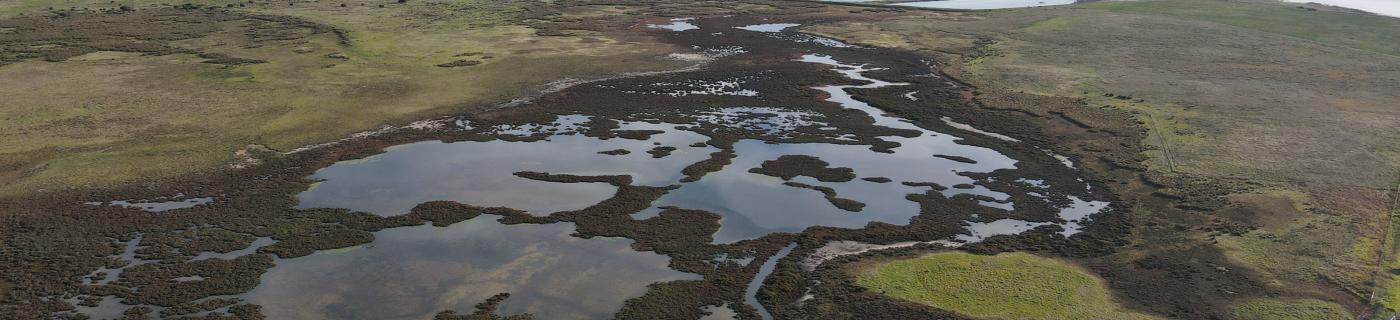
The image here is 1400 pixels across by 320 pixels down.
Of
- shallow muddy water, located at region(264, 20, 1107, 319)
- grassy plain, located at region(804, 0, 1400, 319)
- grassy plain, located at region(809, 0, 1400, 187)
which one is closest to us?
shallow muddy water, located at region(264, 20, 1107, 319)

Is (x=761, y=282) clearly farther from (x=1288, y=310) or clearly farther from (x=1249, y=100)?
Result: (x=1249, y=100)

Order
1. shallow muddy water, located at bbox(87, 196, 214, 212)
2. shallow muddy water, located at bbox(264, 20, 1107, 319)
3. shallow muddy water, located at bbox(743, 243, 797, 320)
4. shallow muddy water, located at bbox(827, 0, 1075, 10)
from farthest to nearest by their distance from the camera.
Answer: shallow muddy water, located at bbox(827, 0, 1075, 10) < shallow muddy water, located at bbox(87, 196, 214, 212) < shallow muddy water, located at bbox(264, 20, 1107, 319) < shallow muddy water, located at bbox(743, 243, 797, 320)

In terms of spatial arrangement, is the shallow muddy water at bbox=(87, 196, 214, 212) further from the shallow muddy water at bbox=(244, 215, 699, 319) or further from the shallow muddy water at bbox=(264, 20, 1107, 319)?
the shallow muddy water at bbox=(244, 215, 699, 319)

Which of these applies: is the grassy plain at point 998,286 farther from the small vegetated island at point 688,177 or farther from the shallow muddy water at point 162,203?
the shallow muddy water at point 162,203

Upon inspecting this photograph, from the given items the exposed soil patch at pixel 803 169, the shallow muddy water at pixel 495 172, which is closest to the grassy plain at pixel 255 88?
the shallow muddy water at pixel 495 172

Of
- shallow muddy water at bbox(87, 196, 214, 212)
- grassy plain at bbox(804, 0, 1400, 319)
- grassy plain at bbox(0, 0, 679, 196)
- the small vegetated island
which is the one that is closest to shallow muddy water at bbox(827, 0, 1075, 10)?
grassy plain at bbox(804, 0, 1400, 319)

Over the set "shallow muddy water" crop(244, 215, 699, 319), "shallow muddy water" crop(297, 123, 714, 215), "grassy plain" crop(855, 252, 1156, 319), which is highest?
"grassy plain" crop(855, 252, 1156, 319)

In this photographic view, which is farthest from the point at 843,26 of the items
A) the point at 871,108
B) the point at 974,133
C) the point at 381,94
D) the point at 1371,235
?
the point at 1371,235
